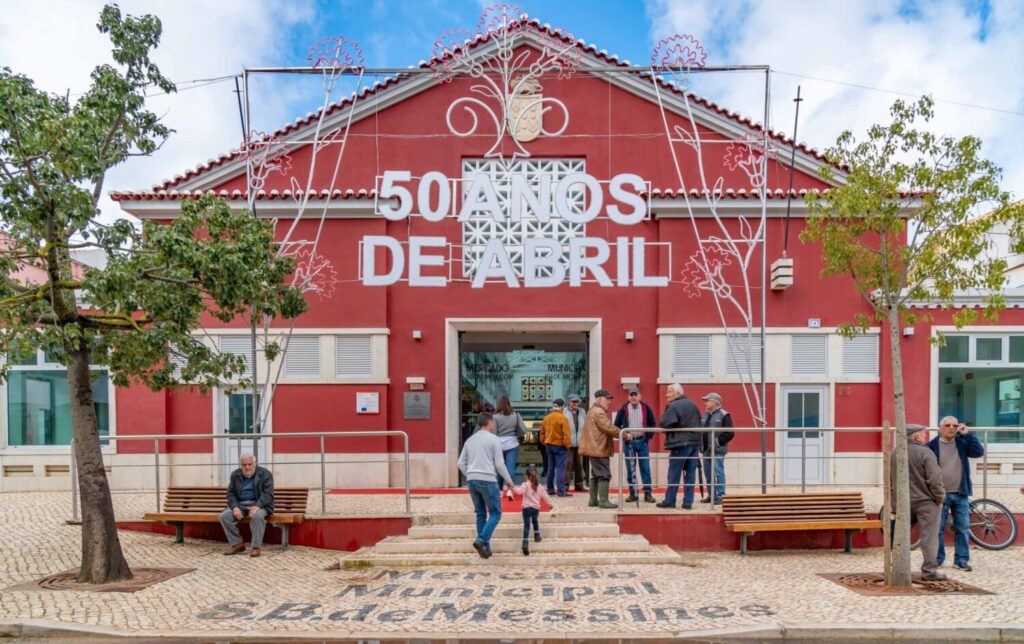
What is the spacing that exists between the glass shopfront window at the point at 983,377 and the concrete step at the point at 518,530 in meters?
7.57

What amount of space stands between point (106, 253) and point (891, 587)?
9.07 meters

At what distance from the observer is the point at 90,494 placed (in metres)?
8.29

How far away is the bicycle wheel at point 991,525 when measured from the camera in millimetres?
9797

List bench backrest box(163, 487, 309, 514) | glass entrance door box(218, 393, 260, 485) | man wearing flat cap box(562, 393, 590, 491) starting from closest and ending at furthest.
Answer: bench backrest box(163, 487, 309, 514), man wearing flat cap box(562, 393, 590, 491), glass entrance door box(218, 393, 260, 485)

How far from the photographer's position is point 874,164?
8.16m

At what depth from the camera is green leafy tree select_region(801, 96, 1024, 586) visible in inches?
309

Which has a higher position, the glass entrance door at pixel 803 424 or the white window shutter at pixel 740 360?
the white window shutter at pixel 740 360

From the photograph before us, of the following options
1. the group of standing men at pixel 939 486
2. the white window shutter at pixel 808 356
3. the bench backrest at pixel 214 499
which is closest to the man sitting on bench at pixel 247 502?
the bench backrest at pixel 214 499

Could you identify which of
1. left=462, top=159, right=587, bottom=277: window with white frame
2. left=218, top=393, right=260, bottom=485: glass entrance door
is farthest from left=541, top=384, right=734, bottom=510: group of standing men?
left=218, top=393, right=260, bottom=485: glass entrance door

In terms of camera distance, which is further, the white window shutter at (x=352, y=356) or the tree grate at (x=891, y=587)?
the white window shutter at (x=352, y=356)

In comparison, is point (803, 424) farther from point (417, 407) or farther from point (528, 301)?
point (417, 407)

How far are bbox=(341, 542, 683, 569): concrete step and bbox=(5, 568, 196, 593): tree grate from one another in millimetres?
2014

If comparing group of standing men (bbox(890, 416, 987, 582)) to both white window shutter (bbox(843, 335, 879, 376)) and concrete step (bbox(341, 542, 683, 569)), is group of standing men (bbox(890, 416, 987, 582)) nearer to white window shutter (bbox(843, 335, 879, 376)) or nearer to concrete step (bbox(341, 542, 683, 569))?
concrete step (bbox(341, 542, 683, 569))

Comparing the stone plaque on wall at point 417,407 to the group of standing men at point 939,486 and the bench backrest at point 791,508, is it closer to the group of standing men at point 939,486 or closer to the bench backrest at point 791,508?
the bench backrest at point 791,508
